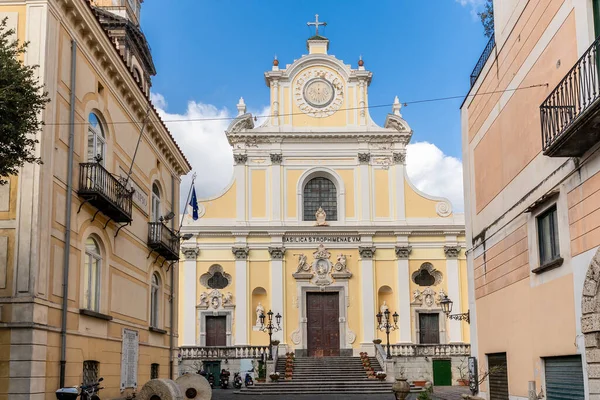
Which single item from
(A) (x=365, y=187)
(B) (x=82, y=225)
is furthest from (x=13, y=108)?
(A) (x=365, y=187)

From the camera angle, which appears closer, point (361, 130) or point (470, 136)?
point (470, 136)

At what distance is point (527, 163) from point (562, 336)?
3579 millimetres

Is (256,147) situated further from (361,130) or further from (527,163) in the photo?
(527,163)

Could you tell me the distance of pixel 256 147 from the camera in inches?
1662

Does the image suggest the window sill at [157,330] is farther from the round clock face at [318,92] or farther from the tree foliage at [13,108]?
the round clock face at [318,92]

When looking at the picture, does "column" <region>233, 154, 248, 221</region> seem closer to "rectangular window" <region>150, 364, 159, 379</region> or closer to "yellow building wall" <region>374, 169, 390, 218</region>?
"yellow building wall" <region>374, 169, 390, 218</region>

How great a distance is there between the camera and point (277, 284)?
40750 mm

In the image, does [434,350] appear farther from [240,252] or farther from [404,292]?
[240,252]

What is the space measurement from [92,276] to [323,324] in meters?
23.4

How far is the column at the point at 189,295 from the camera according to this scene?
40.1 metres

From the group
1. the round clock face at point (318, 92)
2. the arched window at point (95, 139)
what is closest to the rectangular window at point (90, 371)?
the arched window at point (95, 139)

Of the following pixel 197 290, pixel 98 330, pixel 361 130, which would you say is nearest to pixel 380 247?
pixel 361 130

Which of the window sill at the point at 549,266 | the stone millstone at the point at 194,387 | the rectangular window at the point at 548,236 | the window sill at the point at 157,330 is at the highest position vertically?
the rectangular window at the point at 548,236

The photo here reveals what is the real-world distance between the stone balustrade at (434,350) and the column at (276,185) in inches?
367
